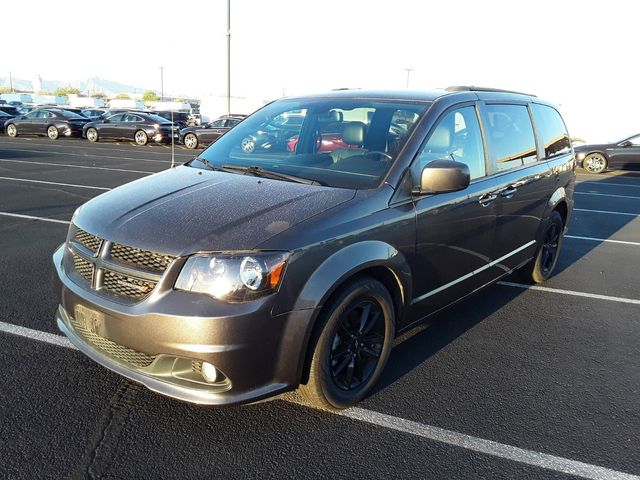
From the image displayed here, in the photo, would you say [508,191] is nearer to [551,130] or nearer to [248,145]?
[551,130]

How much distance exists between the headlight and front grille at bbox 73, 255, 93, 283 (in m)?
0.67

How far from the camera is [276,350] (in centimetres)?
274

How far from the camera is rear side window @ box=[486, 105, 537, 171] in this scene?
4.41 metres

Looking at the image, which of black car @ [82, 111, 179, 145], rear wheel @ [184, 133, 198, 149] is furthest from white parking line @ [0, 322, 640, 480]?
black car @ [82, 111, 179, 145]

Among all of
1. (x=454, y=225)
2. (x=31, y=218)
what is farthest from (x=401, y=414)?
(x=31, y=218)

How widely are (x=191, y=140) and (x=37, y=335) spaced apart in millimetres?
21605

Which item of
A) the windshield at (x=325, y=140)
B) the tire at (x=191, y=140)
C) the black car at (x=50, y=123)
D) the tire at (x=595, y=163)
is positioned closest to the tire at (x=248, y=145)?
the windshield at (x=325, y=140)

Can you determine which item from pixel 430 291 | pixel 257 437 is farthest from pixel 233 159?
pixel 257 437

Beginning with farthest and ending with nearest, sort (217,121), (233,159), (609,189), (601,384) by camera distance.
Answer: (217,121), (609,189), (233,159), (601,384)

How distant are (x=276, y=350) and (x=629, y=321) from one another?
3.64 meters

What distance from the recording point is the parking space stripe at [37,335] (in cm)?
391

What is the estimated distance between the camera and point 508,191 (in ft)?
14.6

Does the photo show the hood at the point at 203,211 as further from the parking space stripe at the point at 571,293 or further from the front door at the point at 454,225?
the parking space stripe at the point at 571,293

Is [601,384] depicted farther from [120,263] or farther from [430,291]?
[120,263]
